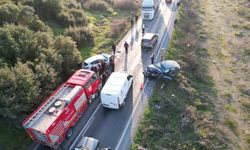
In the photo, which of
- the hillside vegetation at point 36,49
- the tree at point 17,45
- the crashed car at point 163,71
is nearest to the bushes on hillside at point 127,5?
the hillside vegetation at point 36,49

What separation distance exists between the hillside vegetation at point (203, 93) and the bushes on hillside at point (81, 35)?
436 inches

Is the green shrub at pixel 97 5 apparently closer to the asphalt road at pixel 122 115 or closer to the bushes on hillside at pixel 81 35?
the bushes on hillside at pixel 81 35

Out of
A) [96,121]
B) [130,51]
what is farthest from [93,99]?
[130,51]

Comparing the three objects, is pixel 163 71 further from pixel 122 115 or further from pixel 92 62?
pixel 92 62

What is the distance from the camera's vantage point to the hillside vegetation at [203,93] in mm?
22031

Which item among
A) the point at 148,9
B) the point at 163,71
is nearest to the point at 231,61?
the point at 163,71

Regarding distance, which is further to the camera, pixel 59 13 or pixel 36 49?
pixel 59 13

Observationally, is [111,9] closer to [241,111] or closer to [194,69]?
[194,69]

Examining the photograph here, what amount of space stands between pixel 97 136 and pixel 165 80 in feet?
34.7

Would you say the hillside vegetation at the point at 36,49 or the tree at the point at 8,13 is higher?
the tree at the point at 8,13

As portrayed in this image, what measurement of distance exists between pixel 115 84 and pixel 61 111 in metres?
5.98

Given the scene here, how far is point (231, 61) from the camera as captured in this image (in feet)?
117

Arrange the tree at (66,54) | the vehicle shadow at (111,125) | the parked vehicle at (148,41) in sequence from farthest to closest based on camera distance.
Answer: the parked vehicle at (148,41) < the tree at (66,54) < the vehicle shadow at (111,125)

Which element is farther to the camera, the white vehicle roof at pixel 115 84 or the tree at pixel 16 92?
the white vehicle roof at pixel 115 84
